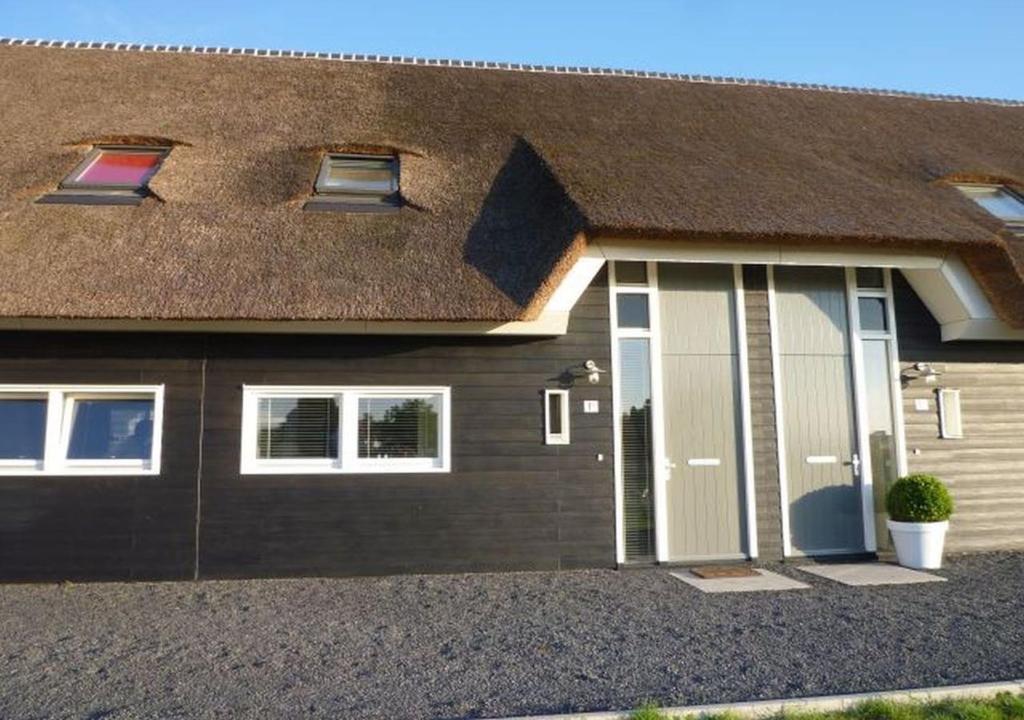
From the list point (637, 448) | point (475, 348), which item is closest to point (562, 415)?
point (637, 448)

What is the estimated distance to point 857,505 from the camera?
326 inches

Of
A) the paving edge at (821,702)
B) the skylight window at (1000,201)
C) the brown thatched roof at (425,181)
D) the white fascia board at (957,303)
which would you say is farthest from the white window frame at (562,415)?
the skylight window at (1000,201)

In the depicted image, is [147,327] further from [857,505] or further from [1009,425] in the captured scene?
[1009,425]

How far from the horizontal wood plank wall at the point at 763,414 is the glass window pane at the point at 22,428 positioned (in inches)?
289

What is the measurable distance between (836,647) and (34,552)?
7.04m

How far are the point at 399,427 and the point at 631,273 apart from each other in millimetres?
3036

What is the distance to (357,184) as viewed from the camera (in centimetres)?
842

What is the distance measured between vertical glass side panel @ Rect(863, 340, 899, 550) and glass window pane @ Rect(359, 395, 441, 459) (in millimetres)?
4920

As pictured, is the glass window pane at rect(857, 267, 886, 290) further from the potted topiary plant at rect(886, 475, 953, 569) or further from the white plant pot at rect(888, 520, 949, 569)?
the white plant pot at rect(888, 520, 949, 569)

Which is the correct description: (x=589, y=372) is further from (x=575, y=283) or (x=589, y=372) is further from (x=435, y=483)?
(x=435, y=483)

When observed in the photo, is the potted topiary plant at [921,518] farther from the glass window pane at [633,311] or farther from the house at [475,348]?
the glass window pane at [633,311]

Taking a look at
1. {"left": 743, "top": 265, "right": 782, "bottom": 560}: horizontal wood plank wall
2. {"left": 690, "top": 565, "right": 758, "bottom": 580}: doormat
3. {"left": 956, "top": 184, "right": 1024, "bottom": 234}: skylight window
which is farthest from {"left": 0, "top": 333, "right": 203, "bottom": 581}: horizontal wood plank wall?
{"left": 956, "top": 184, "right": 1024, "bottom": 234}: skylight window

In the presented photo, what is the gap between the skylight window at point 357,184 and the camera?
7.96 m

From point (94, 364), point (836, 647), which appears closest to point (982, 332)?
point (836, 647)
